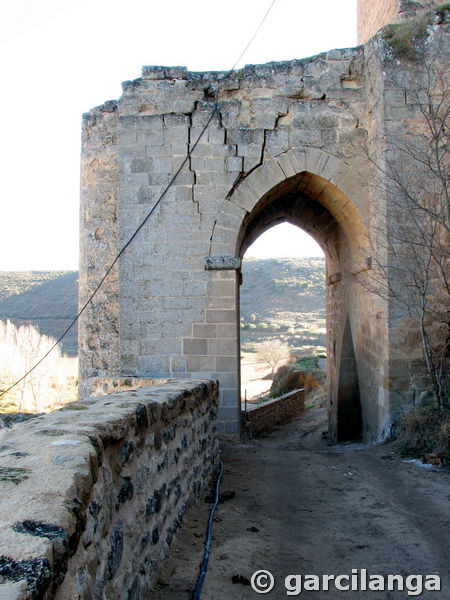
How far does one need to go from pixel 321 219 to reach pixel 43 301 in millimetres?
46368

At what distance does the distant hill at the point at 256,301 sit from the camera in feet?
142

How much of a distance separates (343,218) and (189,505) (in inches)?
211

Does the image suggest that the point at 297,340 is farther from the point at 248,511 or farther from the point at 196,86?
the point at 248,511

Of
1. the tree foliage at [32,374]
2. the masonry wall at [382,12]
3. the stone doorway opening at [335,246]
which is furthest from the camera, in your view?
the tree foliage at [32,374]

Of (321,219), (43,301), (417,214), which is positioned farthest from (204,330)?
(43,301)

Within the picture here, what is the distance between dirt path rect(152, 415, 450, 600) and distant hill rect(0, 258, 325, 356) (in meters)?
31.6

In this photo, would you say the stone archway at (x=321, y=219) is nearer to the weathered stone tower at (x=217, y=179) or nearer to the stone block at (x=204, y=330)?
the weathered stone tower at (x=217, y=179)

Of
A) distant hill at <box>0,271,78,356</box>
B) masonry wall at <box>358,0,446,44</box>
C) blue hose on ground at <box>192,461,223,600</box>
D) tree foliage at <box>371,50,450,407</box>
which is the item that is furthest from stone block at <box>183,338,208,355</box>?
distant hill at <box>0,271,78,356</box>

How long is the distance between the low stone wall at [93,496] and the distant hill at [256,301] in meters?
34.0

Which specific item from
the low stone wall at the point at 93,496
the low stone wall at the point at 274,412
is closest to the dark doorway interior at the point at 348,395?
the low stone wall at the point at 274,412

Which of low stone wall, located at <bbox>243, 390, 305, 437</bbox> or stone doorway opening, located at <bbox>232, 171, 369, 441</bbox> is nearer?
stone doorway opening, located at <bbox>232, 171, 369, 441</bbox>

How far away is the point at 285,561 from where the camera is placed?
10.0ft

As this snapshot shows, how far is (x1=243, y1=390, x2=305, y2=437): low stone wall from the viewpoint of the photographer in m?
11.7

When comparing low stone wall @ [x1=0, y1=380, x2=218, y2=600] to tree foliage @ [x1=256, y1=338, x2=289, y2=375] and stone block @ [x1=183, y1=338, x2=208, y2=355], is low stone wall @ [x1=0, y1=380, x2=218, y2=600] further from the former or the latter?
tree foliage @ [x1=256, y1=338, x2=289, y2=375]
